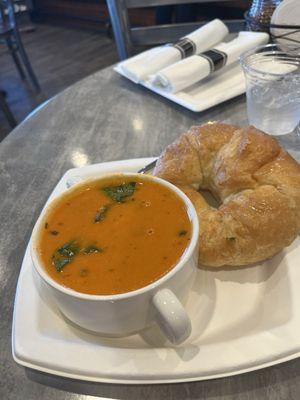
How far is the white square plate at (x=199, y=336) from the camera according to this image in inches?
19.3

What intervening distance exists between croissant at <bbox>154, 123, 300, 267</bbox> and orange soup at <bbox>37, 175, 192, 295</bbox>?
9 cm

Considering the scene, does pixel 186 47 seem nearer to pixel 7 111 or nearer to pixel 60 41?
pixel 7 111

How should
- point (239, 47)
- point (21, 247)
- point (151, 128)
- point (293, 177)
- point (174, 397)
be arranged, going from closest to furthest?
point (174, 397)
point (293, 177)
point (21, 247)
point (151, 128)
point (239, 47)

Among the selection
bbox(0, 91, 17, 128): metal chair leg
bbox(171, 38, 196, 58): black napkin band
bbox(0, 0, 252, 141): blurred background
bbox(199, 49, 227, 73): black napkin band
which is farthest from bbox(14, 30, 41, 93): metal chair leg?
bbox(199, 49, 227, 73): black napkin band

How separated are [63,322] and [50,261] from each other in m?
0.11

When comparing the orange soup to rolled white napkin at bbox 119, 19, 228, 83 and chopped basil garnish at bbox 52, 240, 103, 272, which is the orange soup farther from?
rolled white napkin at bbox 119, 19, 228, 83

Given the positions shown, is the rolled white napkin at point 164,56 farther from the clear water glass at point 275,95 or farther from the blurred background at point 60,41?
the blurred background at point 60,41

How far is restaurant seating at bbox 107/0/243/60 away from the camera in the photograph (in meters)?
1.68

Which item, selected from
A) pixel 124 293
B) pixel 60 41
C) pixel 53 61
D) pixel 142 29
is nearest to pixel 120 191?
pixel 124 293

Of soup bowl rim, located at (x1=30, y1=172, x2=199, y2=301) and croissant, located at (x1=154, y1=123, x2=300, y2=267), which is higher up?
soup bowl rim, located at (x1=30, y1=172, x2=199, y2=301)

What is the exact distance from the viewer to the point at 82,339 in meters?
0.55

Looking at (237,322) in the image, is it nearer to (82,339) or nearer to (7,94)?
(82,339)

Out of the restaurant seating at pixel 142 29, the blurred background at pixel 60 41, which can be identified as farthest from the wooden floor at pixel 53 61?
the restaurant seating at pixel 142 29

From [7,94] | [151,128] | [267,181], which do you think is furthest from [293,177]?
[7,94]
